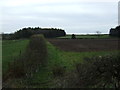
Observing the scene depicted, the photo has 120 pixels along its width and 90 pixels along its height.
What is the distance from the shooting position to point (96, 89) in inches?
299

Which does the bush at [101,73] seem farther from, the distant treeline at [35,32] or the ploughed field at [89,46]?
the distant treeline at [35,32]

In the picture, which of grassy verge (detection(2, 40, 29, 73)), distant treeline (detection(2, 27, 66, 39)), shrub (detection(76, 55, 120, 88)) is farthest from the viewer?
distant treeline (detection(2, 27, 66, 39))

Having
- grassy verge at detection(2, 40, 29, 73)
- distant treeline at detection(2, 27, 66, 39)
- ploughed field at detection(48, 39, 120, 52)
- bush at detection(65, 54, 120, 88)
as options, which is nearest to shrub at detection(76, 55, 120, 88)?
bush at detection(65, 54, 120, 88)

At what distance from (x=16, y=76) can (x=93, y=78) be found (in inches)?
238

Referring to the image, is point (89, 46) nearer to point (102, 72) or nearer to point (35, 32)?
point (35, 32)

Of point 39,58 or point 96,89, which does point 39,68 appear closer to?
point 39,58

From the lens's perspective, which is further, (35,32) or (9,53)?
(35,32)

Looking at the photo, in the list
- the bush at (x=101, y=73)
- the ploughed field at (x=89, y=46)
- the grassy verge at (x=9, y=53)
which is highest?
the bush at (x=101, y=73)

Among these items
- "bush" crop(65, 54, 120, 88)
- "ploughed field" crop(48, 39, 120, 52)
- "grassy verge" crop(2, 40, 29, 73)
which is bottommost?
"ploughed field" crop(48, 39, 120, 52)

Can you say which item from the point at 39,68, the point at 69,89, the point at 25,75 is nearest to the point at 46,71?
the point at 39,68

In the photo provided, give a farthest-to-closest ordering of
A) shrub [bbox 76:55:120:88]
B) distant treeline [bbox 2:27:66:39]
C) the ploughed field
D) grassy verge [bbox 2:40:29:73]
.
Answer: distant treeline [bbox 2:27:66:39] → the ploughed field → grassy verge [bbox 2:40:29:73] → shrub [bbox 76:55:120:88]

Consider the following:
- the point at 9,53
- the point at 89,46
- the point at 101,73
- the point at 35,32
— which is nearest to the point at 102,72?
the point at 101,73

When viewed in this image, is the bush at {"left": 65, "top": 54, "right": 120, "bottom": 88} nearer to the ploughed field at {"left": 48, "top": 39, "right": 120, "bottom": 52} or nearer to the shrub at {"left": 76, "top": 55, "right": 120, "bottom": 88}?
the shrub at {"left": 76, "top": 55, "right": 120, "bottom": 88}

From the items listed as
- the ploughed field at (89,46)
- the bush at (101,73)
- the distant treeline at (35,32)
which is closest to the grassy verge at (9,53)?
the ploughed field at (89,46)
